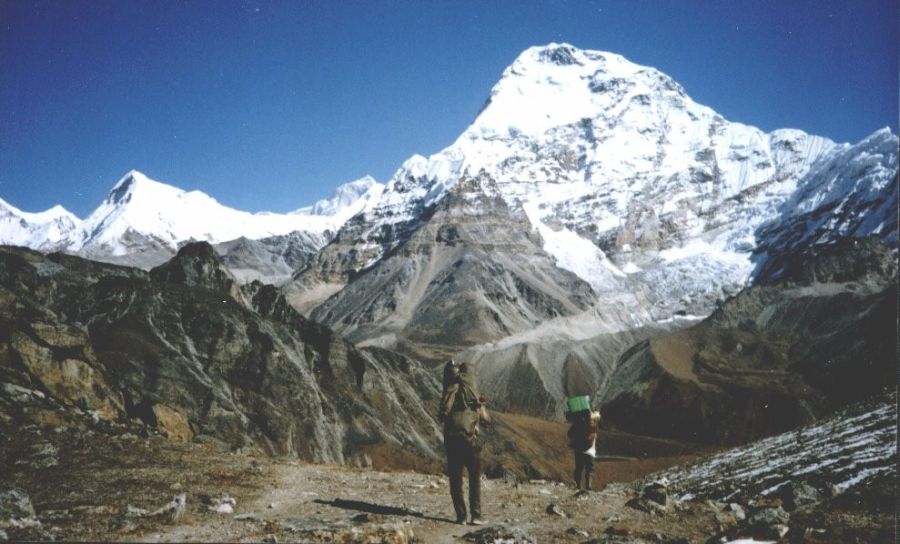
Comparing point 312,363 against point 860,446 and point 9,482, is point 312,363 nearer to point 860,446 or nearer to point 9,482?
point 860,446

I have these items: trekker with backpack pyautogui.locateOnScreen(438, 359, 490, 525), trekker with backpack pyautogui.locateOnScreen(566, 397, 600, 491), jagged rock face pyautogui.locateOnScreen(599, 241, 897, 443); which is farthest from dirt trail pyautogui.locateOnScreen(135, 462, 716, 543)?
jagged rock face pyautogui.locateOnScreen(599, 241, 897, 443)

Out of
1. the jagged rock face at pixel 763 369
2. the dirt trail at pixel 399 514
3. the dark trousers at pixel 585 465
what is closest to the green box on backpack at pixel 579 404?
the dark trousers at pixel 585 465

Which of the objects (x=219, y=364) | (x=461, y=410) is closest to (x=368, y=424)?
(x=219, y=364)

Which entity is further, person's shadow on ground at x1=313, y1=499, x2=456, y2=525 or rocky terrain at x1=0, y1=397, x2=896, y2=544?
person's shadow on ground at x1=313, y1=499, x2=456, y2=525

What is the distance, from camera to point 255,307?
8856 cm

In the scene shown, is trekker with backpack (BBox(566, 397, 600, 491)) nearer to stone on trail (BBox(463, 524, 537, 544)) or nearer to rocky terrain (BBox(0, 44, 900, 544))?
rocky terrain (BBox(0, 44, 900, 544))

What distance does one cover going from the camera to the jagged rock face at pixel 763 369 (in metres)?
113

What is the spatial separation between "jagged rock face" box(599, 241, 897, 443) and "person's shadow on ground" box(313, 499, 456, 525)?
102 meters

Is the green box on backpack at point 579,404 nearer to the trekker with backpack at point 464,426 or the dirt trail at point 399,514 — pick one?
the dirt trail at point 399,514

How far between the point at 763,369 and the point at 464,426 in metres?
146

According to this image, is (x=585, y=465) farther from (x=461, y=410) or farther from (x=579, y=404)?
(x=461, y=410)

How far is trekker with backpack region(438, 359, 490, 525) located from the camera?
11195 mm

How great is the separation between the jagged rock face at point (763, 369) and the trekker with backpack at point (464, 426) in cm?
10144

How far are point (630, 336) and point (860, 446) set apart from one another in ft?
560
